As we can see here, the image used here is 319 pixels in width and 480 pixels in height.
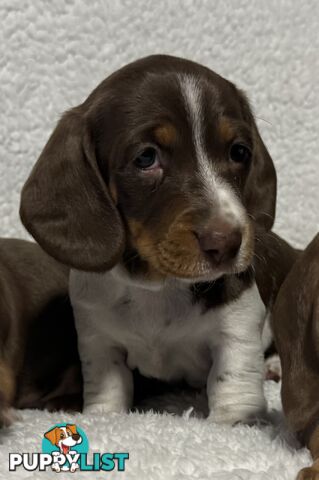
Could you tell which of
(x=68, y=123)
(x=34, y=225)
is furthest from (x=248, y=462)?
(x=68, y=123)

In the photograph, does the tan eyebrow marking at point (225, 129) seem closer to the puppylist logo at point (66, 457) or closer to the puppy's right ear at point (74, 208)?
the puppy's right ear at point (74, 208)

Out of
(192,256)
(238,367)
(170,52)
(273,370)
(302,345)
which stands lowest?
(273,370)

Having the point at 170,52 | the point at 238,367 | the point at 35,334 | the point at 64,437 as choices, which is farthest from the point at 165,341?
the point at 170,52

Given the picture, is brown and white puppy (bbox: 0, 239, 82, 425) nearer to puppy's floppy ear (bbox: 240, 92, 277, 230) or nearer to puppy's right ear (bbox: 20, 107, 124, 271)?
puppy's right ear (bbox: 20, 107, 124, 271)

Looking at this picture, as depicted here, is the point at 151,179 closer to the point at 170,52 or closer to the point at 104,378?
the point at 104,378

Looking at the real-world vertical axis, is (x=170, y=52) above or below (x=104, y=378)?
above

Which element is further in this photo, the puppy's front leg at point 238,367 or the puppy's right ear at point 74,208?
the puppy's front leg at point 238,367

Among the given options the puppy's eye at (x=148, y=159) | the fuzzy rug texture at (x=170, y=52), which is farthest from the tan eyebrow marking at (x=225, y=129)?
the fuzzy rug texture at (x=170, y=52)
